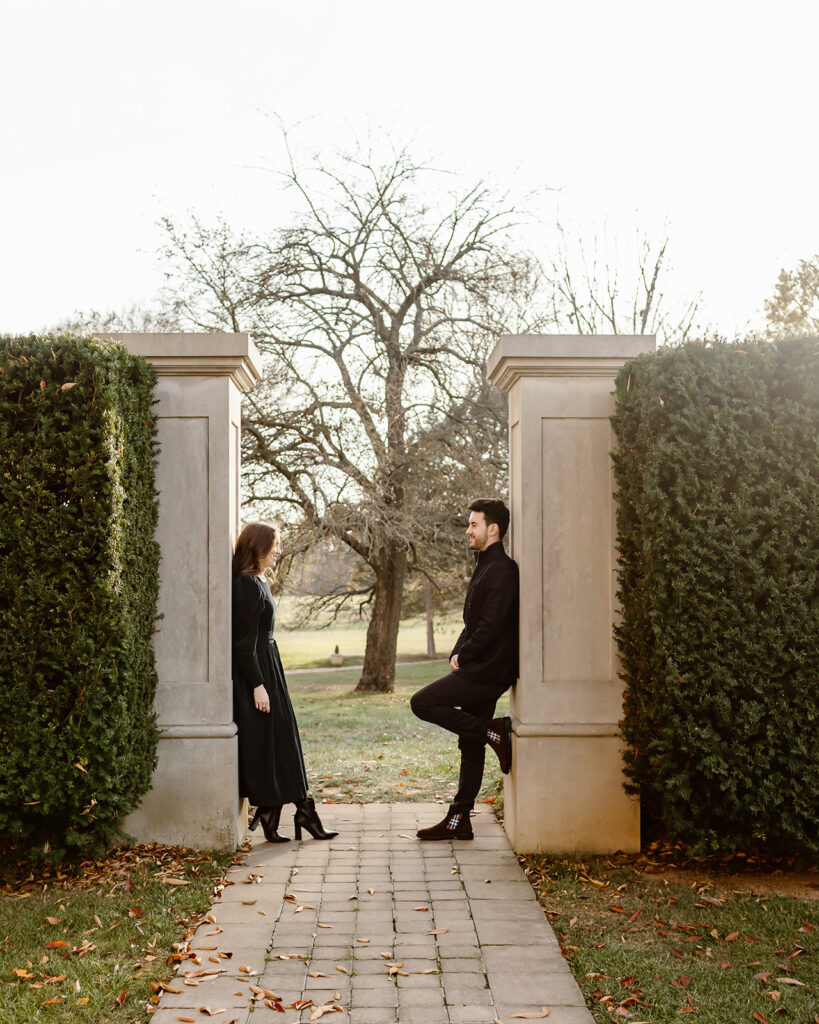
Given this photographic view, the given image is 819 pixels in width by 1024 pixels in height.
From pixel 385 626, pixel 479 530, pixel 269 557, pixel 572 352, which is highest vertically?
pixel 572 352

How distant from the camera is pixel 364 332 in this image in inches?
668

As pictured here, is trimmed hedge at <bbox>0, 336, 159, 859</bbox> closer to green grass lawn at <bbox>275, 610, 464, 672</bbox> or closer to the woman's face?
the woman's face

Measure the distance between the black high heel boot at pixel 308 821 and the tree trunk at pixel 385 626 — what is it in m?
11.1

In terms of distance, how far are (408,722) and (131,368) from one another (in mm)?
8341

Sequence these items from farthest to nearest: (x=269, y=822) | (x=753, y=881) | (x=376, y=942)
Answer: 1. (x=269, y=822)
2. (x=753, y=881)
3. (x=376, y=942)

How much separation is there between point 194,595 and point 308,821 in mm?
1565

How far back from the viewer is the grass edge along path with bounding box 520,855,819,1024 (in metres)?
3.52

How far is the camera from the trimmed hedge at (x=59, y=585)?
481 centimetres

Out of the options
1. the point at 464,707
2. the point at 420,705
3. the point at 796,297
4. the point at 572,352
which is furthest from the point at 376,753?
the point at 796,297

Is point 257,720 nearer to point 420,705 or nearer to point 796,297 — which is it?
point 420,705

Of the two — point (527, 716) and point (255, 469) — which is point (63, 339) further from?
point (255, 469)

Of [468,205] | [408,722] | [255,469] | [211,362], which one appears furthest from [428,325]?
[211,362]

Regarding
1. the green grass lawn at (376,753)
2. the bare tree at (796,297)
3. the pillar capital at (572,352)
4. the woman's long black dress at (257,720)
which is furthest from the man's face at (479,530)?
the bare tree at (796,297)

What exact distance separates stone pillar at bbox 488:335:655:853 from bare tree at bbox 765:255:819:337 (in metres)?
14.6
